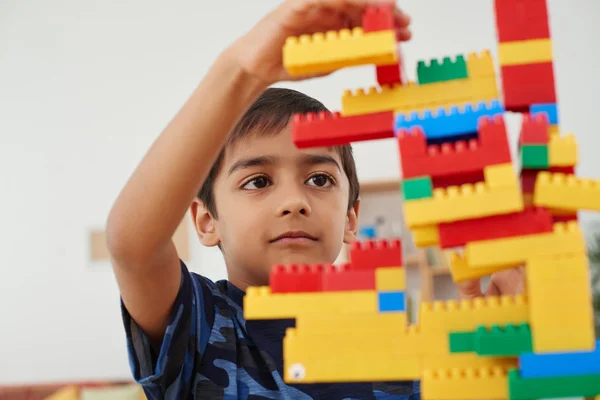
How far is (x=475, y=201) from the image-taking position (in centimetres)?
42

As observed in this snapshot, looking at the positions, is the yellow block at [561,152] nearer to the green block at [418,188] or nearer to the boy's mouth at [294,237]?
the green block at [418,188]

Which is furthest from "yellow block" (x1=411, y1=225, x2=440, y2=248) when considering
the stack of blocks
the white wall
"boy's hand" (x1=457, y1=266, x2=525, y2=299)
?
the white wall

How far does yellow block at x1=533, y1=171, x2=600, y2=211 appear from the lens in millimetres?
429

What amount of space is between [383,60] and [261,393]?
0.46 meters

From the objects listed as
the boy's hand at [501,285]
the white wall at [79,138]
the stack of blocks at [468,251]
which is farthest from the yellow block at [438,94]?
the white wall at [79,138]

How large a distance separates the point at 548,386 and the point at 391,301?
Answer: 0.11m

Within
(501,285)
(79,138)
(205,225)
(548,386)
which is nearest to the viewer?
(548,386)

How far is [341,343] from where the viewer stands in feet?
1.45

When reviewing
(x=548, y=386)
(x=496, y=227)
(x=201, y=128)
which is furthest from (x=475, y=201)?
(x=201, y=128)

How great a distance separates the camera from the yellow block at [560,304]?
417 millimetres

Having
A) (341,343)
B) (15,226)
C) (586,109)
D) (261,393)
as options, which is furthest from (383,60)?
(15,226)

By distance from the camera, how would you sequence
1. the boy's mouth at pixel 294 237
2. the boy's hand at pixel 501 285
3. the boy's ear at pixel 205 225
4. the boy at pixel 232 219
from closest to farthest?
the boy at pixel 232 219, the boy's hand at pixel 501 285, the boy's mouth at pixel 294 237, the boy's ear at pixel 205 225

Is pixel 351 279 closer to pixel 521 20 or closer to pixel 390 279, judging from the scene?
pixel 390 279

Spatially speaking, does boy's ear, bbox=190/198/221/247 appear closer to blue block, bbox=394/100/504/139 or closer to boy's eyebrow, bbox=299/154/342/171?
boy's eyebrow, bbox=299/154/342/171
